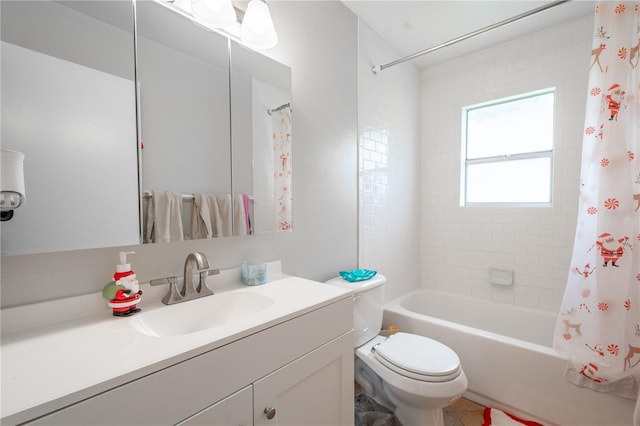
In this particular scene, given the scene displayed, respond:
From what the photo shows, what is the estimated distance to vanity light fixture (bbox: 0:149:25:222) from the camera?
2.50ft

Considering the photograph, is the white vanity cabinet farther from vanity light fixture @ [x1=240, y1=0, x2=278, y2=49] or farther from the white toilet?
vanity light fixture @ [x1=240, y1=0, x2=278, y2=49]

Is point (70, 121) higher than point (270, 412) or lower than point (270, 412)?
higher

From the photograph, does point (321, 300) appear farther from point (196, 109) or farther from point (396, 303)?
point (396, 303)

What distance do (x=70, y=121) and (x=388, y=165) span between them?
1991 millimetres

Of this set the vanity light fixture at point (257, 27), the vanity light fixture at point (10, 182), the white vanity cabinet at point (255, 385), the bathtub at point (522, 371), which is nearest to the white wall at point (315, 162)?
the vanity light fixture at point (257, 27)

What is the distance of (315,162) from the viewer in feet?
5.57

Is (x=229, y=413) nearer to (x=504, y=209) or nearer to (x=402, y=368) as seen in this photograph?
(x=402, y=368)

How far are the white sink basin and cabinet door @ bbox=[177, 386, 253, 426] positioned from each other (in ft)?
0.74

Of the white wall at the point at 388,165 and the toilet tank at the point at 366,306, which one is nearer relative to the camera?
the toilet tank at the point at 366,306

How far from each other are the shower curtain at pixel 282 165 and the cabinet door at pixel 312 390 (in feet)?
2.24

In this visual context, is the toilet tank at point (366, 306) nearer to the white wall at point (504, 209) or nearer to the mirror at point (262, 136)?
the mirror at point (262, 136)

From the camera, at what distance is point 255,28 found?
1275mm

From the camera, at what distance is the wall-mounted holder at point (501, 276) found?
2316 mm

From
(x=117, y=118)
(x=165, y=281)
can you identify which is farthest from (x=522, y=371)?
(x=117, y=118)
